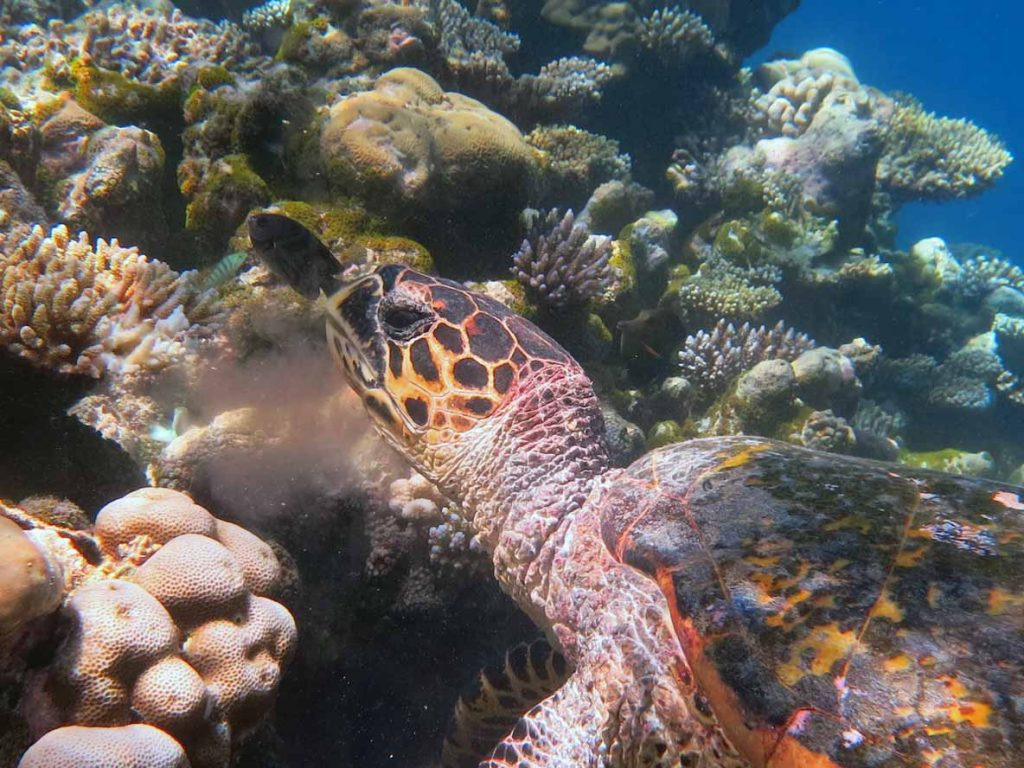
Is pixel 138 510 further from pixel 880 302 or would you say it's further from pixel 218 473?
pixel 880 302

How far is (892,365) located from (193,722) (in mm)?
10248

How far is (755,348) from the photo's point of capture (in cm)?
612

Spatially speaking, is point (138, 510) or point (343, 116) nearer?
point (138, 510)

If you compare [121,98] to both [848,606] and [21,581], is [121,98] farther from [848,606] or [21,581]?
[848,606]

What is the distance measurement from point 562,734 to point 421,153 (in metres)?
3.72

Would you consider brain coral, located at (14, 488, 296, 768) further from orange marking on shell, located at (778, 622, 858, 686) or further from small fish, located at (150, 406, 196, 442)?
orange marking on shell, located at (778, 622, 858, 686)

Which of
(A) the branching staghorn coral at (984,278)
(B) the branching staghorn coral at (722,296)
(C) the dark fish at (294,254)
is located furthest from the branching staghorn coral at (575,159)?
(A) the branching staghorn coral at (984,278)

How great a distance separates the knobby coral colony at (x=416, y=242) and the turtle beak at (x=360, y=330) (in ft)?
0.75

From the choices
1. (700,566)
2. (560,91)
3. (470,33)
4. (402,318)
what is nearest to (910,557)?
(700,566)

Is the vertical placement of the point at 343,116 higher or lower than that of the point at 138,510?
higher

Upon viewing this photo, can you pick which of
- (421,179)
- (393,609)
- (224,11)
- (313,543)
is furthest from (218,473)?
(224,11)

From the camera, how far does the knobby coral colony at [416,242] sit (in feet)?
7.61

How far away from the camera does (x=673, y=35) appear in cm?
946

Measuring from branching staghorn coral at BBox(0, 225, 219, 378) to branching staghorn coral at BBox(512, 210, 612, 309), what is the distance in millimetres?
2188
